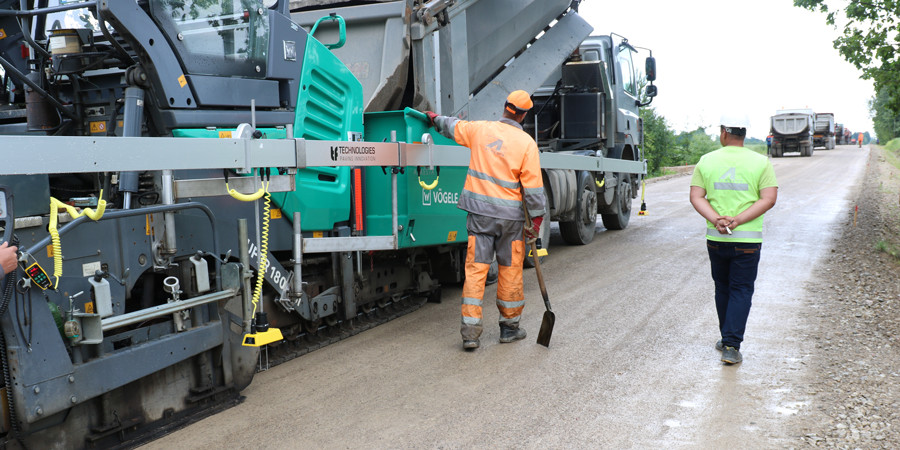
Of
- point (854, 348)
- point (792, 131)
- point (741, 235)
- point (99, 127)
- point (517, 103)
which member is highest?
point (792, 131)

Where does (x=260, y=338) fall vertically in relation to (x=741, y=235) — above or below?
below

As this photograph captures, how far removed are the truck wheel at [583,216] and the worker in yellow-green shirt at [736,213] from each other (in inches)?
193

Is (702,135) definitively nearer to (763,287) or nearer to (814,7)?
(814,7)

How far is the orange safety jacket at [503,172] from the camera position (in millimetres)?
5191

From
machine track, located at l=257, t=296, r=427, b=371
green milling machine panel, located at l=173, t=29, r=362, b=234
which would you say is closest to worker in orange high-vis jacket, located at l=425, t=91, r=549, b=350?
green milling machine panel, located at l=173, t=29, r=362, b=234

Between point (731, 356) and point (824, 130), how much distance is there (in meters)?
42.5

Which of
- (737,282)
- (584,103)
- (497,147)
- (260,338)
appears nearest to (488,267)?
(497,147)

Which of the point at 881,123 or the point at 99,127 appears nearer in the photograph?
the point at 99,127

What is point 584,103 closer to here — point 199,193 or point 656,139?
point 199,193

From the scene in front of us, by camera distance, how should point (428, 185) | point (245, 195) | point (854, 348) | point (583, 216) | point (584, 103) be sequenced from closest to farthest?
point (245, 195)
point (854, 348)
point (428, 185)
point (583, 216)
point (584, 103)

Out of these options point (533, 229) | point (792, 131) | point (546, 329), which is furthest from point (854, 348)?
point (792, 131)

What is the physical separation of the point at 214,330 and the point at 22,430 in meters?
1.10

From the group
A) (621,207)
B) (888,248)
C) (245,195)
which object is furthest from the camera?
(621,207)

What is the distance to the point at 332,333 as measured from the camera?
5.55 m
